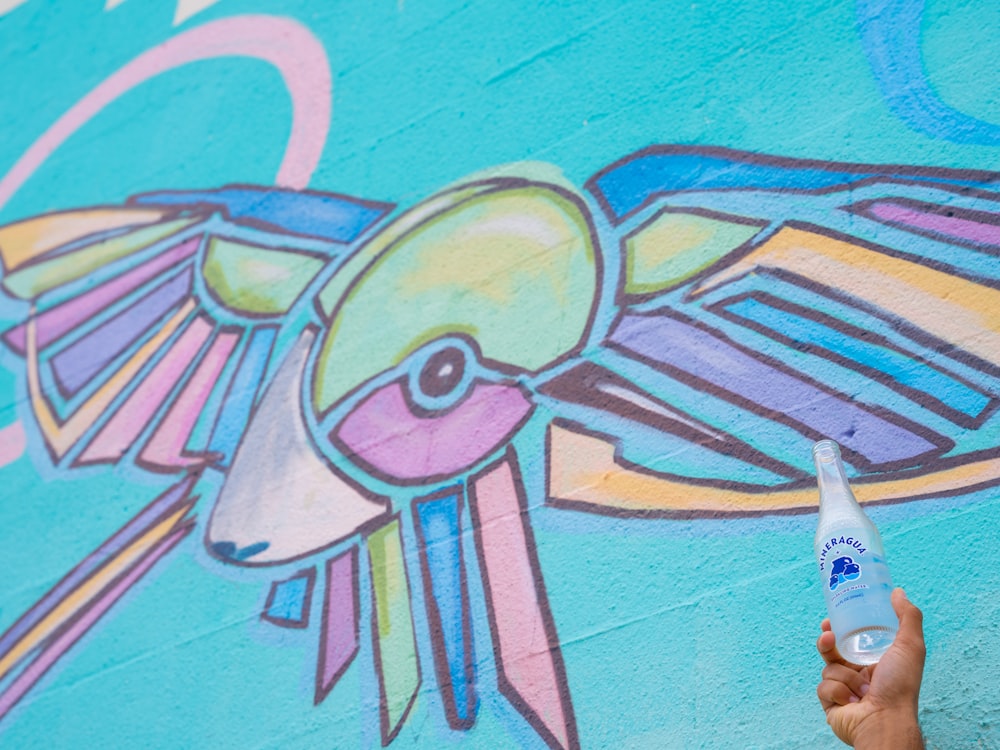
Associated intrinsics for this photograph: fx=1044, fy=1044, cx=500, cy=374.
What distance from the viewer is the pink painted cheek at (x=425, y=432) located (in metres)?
3.23

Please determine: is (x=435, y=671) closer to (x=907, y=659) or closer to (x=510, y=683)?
(x=510, y=683)

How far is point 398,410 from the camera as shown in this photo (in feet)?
11.4

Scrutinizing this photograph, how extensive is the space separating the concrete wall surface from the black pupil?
18 mm

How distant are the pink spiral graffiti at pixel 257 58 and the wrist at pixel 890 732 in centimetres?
303

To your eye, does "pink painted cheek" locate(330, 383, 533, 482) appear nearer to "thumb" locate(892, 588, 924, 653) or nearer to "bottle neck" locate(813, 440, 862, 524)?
"bottle neck" locate(813, 440, 862, 524)

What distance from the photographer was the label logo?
1.97 m

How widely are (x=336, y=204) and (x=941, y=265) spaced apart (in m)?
2.22

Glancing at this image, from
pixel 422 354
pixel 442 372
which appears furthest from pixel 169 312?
pixel 442 372

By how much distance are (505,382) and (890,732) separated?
5.63ft

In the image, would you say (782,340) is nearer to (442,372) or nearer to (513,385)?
(513,385)

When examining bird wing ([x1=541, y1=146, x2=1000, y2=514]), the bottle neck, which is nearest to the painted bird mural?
bird wing ([x1=541, y1=146, x2=1000, y2=514])

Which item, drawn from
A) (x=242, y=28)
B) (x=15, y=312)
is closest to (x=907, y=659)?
(x=242, y=28)

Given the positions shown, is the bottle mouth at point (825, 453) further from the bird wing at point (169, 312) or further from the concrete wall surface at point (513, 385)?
the bird wing at point (169, 312)

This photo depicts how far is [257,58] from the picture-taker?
15.1 feet
